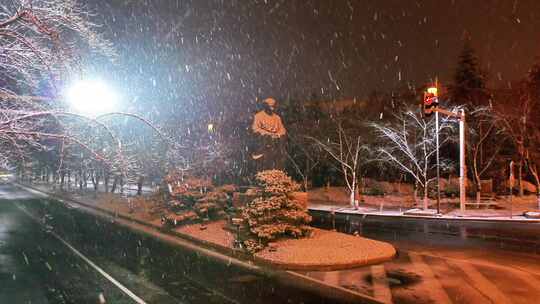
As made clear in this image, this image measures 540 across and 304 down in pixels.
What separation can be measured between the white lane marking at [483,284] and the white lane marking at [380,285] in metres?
2.01

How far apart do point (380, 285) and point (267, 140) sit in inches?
452

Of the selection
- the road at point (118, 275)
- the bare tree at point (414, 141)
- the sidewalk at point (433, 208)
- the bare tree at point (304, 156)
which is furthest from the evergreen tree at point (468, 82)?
the road at point (118, 275)

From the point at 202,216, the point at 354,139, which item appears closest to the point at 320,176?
the point at 354,139

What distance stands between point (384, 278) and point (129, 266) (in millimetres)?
7124

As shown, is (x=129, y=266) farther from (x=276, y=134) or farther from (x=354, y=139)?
(x=354, y=139)

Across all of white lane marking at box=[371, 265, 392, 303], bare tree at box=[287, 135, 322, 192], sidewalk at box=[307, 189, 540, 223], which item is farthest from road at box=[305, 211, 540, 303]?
bare tree at box=[287, 135, 322, 192]

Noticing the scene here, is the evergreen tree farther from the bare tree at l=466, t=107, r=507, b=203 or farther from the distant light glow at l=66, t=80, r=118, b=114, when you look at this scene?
the distant light glow at l=66, t=80, r=118, b=114

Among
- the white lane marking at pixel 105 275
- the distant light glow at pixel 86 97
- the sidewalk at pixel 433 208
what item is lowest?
the white lane marking at pixel 105 275

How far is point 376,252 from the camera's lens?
13.5 metres

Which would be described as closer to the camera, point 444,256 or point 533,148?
→ point 444,256

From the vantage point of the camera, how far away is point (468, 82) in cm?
4225

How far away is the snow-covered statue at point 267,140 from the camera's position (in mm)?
20953

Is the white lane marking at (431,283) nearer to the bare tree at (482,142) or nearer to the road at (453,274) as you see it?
the road at (453,274)

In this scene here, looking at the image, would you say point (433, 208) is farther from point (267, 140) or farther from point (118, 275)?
point (118, 275)
